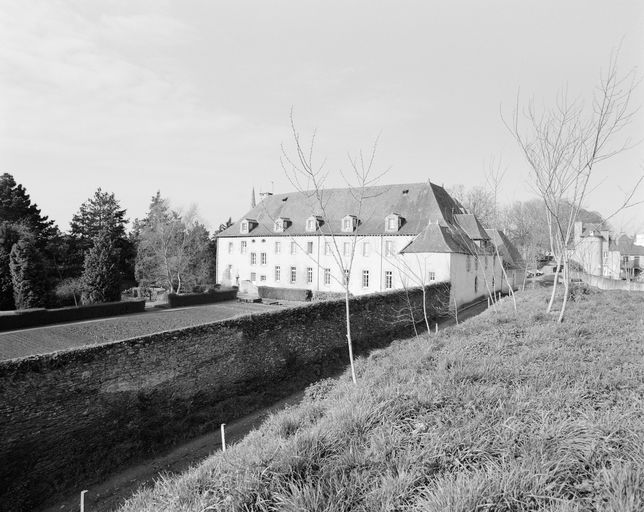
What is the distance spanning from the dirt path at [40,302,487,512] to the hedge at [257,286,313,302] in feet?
68.1

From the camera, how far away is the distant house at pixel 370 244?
84.0 feet

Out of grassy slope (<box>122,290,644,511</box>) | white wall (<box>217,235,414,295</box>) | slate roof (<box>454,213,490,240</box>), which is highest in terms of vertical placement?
slate roof (<box>454,213,490,240</box>)

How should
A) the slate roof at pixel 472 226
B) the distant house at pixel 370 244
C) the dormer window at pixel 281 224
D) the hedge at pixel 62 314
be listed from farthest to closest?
1. the dormer window at pixel 281 224
2. the slate roof at pixel 472 226
3. the distant house at pixel 370 244
4. the hedge at pixel 62 314

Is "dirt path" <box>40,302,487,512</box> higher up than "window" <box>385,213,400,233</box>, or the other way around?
"window" <box>385,213,400,233</box>

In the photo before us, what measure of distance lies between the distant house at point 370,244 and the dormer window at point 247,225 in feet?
0.32

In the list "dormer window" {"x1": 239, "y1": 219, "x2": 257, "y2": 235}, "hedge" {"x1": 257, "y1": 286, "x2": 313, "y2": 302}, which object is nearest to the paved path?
"hedge" {"x1": 257, "y1": 286, "x2": 313, "y2": 302}

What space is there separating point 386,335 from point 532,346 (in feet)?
34.5

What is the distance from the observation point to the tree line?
944 inches

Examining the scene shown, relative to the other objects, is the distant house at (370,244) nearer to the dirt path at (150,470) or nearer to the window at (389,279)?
the window at (389,279)

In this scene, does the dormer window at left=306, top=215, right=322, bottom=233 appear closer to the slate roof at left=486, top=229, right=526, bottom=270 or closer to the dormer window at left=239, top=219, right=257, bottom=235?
the dormer window at left=239, top=219, right=257, bottom=235

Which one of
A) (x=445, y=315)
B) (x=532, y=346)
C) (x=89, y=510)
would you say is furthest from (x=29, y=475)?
(x=445, y=315)

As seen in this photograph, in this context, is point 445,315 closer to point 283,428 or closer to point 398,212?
point 398,212

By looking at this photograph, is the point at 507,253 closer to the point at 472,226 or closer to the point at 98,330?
the point at 472,226

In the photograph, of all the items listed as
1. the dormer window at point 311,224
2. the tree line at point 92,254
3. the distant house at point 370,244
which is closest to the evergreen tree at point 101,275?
the tree line at point 92,254
